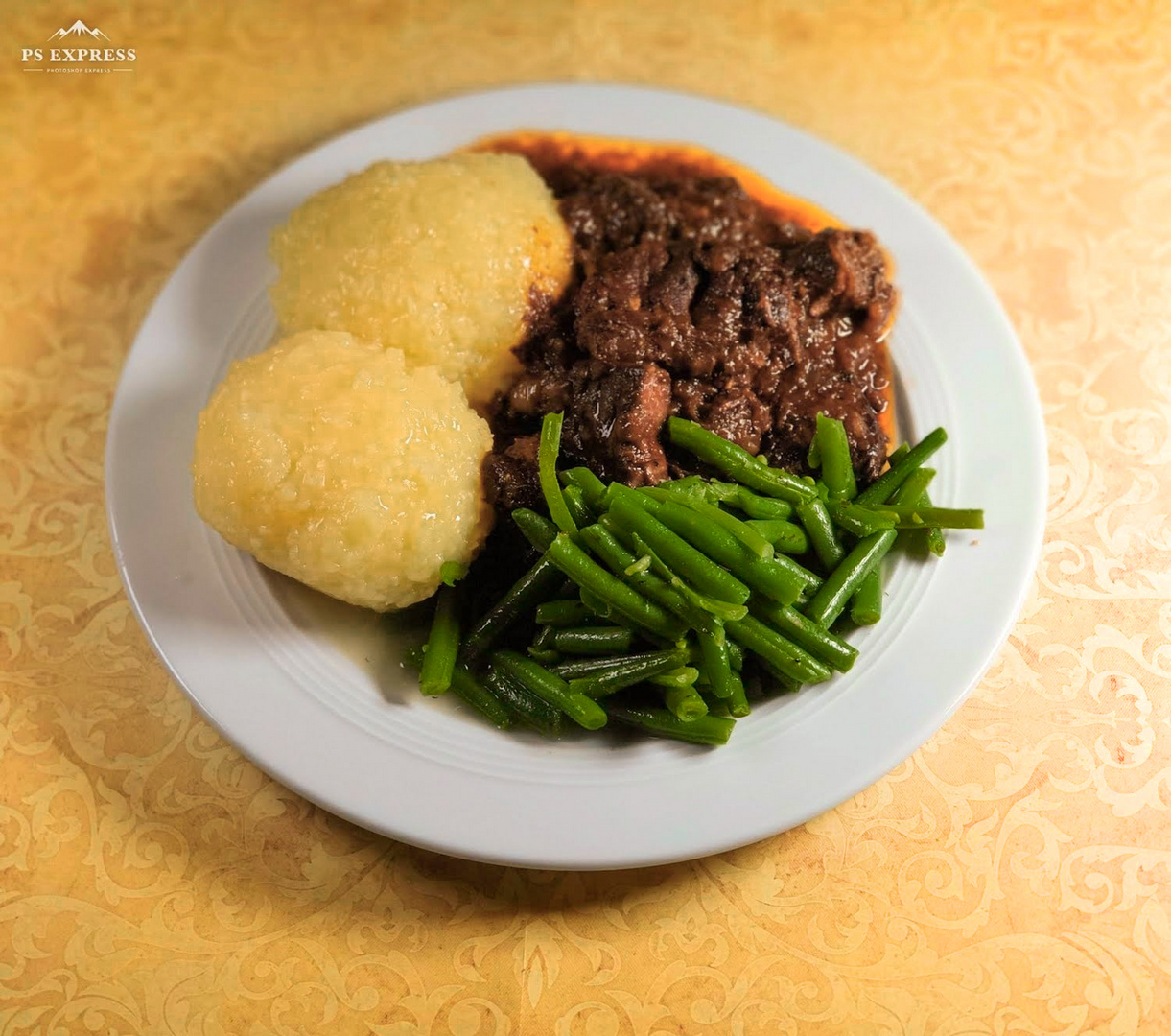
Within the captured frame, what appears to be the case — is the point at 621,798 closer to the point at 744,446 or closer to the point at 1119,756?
the point at 744,446

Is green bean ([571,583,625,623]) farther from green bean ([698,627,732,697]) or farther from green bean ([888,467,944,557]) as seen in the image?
green bean ([888,467,944,557])

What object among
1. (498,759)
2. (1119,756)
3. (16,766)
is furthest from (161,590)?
(1119,756)

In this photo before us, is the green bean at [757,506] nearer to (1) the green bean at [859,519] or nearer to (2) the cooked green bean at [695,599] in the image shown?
(1) the green bean at [859,519]

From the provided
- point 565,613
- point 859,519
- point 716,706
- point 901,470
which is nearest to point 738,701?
point 716,706

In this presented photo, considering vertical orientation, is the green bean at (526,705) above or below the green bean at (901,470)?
below

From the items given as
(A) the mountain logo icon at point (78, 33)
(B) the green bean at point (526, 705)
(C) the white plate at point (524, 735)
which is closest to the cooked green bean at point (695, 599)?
(C) the white plate at point (524, 735)

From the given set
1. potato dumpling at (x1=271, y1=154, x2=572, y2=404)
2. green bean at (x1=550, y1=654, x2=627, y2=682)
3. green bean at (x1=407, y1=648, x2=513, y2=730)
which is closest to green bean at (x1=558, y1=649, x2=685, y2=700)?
green bean at (x1=550, y1=654, x2=627, y2=682)
